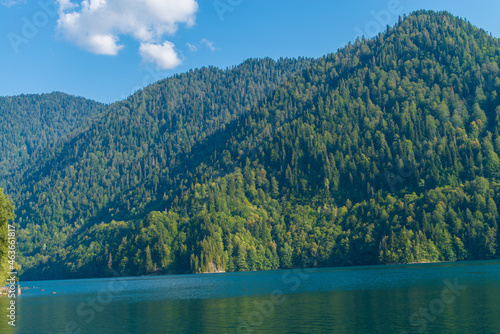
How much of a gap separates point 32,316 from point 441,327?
223ft

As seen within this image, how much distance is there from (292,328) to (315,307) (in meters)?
17.8

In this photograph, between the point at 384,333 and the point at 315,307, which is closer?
the point at 384,333

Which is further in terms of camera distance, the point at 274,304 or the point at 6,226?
the point at 274,304

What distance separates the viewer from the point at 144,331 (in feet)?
193

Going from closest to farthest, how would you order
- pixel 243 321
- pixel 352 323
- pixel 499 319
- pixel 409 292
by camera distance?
pixel 499 319 < pixel 352 323 < pixel 243 321 < pixel 409 292

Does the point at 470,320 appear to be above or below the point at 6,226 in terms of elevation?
below

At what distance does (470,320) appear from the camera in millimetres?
53281

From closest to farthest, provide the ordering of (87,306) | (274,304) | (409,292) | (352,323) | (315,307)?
1. (352,323)
2. (315,307)
3. (274,304)
4. (409,292)
5. (87,306)

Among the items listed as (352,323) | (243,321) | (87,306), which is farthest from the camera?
(87,306)

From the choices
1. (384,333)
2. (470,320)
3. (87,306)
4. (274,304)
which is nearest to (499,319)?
(470,320)

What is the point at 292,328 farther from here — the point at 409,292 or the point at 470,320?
the point at 409,292

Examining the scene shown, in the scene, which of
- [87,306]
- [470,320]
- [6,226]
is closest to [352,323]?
[470,320]

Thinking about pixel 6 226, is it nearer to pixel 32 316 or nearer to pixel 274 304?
pixel 32 316

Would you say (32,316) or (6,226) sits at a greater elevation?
(6,226)
